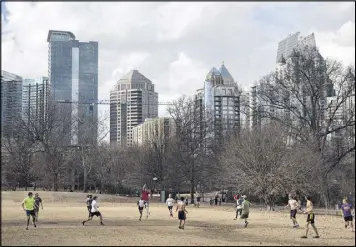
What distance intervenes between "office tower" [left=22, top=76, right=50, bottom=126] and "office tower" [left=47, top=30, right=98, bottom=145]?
1182 centimetres

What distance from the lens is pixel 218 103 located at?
76250mm

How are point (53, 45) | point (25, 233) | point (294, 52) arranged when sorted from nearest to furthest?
1. point (25, 233)
2. point (294, 52)
3. point (53, 45)

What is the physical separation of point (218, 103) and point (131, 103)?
120ft

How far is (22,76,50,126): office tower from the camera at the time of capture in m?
64.4

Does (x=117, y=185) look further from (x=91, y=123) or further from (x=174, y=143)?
(x=174, y=143)

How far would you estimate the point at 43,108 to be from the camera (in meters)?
66.2

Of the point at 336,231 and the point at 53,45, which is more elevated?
the point at 53,45

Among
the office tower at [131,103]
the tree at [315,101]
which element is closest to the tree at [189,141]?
the tree at [315,101]

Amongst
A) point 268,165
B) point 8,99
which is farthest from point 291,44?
point 8,99

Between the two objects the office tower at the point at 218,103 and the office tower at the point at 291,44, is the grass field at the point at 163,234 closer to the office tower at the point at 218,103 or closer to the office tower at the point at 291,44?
the office tower at the point at 291,44

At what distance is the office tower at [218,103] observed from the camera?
196 feet

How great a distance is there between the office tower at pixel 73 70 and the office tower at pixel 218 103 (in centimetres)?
2183

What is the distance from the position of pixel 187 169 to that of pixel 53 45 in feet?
150

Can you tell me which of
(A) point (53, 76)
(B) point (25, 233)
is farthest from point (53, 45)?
(B) point (25, 233)
